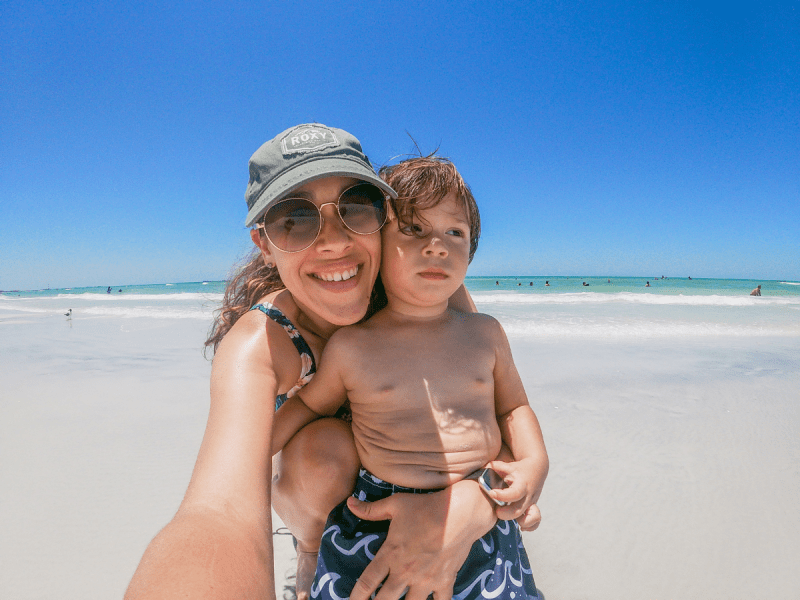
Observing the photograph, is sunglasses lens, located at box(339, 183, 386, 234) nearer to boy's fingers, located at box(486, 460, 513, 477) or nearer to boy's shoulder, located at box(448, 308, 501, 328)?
boy's shoulder, located at box(448, 308, 501, 328)

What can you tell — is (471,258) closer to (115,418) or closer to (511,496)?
(511,496)

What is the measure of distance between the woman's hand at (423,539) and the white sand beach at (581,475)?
942 mm

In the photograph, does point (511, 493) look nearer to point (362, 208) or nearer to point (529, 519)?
point (529, 519)

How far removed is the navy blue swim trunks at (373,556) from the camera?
54.1 inches

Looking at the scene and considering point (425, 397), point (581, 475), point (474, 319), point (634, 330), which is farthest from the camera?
point (634, 330)

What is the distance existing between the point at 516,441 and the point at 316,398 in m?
0.84

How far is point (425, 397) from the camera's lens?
5.23 ft

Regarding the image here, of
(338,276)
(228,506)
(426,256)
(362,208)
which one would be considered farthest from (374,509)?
(362,208)

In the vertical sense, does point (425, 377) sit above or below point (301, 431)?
above

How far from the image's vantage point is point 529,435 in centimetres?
165

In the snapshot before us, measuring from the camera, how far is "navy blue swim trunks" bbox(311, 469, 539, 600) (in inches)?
54.1

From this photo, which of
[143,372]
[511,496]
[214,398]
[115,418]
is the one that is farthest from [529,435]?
[143,372]

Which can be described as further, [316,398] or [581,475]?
[581,475]

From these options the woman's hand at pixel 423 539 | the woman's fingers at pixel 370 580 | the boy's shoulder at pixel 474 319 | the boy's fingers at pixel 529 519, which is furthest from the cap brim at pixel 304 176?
the boy's fingers at pixel 529 519
